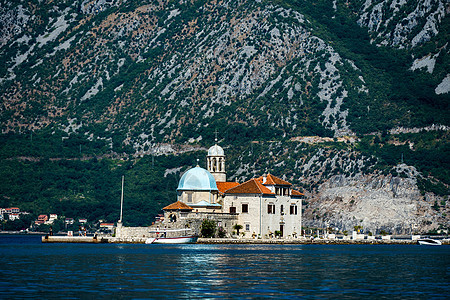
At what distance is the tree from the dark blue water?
41526 millimetres

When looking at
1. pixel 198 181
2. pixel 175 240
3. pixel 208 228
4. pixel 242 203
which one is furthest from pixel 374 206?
pixel 175 240

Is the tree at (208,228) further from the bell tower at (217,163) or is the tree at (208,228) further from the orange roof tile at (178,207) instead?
the bell tower at (217,163)

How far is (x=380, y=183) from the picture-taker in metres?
181

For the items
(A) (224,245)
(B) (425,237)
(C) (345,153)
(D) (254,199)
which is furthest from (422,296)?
(C) (345,153)

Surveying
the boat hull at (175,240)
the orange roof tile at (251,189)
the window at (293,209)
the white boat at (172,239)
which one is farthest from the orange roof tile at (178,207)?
the window at (293,209)

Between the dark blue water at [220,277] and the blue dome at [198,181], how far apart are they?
47.7 m

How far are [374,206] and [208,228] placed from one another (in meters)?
50.5

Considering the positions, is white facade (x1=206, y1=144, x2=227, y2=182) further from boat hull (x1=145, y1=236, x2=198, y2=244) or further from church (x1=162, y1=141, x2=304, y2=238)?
boat hull (x1=145, y1=236, x2=198, y2=244)

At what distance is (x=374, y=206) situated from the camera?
176m

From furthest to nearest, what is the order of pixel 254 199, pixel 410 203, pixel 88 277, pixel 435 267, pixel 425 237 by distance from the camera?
pixel 410 203, pixel 425 237, pixel 254 199, pixel 435 267, pixel 88 277

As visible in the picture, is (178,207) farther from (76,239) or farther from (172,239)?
(76,239)

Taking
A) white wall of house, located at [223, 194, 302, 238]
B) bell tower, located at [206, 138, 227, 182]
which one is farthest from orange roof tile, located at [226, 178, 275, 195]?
bell tower, located at [206, 138, 227, 182]

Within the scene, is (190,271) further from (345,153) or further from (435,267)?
(345,153)

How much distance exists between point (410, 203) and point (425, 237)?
12.4m
